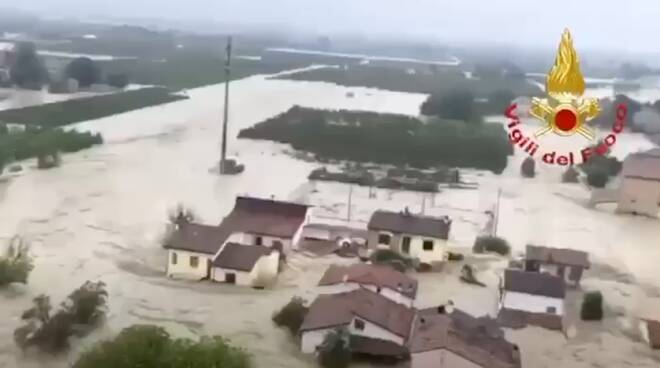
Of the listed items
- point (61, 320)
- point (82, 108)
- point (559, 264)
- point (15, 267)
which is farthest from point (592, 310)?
point (82, 108)

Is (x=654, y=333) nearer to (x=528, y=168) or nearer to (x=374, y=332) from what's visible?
(x=374, y=332)

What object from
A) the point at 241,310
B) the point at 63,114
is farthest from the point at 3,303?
the point at 63,114

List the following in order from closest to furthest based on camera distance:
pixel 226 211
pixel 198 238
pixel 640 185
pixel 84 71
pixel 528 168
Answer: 1. pixel 198 238
2. pixel 226 211
3. pixel 528 168
4. pixel 640 185
5. pixel 84 71

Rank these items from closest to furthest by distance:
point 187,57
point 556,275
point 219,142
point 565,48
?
point 565,48 < point 556,275 < point 187,57 < point 219,142

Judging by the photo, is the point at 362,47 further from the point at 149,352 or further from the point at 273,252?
the point at 149,352

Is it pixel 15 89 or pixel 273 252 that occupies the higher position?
pixel 15 89

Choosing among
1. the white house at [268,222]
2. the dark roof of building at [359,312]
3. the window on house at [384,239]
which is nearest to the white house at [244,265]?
the white house at [268,222]
